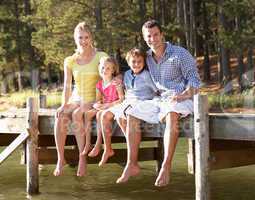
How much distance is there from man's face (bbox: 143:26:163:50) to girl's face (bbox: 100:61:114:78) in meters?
0.69

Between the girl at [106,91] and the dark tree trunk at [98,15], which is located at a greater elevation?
the dark tree trunk at [98,15]

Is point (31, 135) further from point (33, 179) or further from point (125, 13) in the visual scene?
point (125, 13)

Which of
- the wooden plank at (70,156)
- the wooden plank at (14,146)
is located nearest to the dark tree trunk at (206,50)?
the wooden plank at (70,156)

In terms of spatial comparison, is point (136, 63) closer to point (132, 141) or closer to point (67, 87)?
point (132, 141)

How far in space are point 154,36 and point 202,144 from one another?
1387mm

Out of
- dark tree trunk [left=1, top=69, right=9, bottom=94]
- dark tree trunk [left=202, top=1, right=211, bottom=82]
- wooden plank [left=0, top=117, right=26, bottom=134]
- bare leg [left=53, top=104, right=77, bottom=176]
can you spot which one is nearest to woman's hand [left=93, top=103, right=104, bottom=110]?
bare leg [left=53, top=104, right=77, bottom=176]

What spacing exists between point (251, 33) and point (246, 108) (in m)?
3.00

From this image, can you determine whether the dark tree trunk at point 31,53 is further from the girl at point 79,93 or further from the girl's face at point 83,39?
the girl's face at point 83,39

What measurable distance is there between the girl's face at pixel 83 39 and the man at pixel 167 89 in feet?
2.97

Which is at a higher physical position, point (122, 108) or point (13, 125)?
point (122, 108)

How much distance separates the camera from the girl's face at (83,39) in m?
7.56

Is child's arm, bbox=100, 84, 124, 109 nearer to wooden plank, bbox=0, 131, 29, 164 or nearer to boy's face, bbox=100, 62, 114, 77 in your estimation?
boy's face, bbox=100, 62, 114, 77

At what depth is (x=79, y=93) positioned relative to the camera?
782 cm

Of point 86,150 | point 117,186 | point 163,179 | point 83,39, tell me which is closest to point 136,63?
point 83,39
